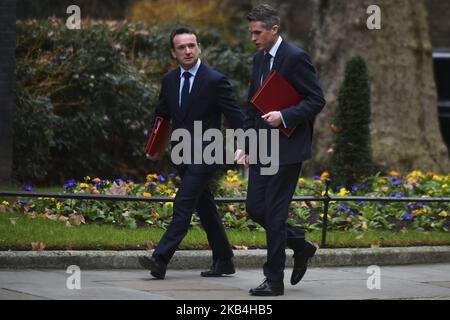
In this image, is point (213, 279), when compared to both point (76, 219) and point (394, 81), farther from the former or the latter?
point (394, 81)

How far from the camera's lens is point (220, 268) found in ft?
29.7

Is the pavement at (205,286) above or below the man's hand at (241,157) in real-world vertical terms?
below

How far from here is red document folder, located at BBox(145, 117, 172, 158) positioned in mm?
8805

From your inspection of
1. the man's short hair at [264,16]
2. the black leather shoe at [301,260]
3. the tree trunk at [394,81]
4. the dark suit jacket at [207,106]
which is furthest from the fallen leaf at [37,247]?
the tree trunk at [394,81]

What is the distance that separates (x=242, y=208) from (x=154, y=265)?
3069mm

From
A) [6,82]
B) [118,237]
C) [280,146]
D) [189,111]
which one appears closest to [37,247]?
[118,237]

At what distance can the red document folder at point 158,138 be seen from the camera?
880cm

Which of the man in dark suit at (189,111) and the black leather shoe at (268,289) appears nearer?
the black leather shoe at (268,289)

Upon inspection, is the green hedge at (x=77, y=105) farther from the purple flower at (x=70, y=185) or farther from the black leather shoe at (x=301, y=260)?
the black leather shoe at (x=301, y=260)

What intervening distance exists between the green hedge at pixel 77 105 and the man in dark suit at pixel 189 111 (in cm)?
555

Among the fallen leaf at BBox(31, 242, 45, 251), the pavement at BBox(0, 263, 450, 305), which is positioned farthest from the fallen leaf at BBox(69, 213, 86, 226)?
the pavement at BBox(0, 263, 450, 305)

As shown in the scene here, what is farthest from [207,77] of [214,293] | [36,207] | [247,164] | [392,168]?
[392,168]

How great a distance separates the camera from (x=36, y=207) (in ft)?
36.6

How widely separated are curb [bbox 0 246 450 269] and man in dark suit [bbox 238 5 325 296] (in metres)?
1.58
